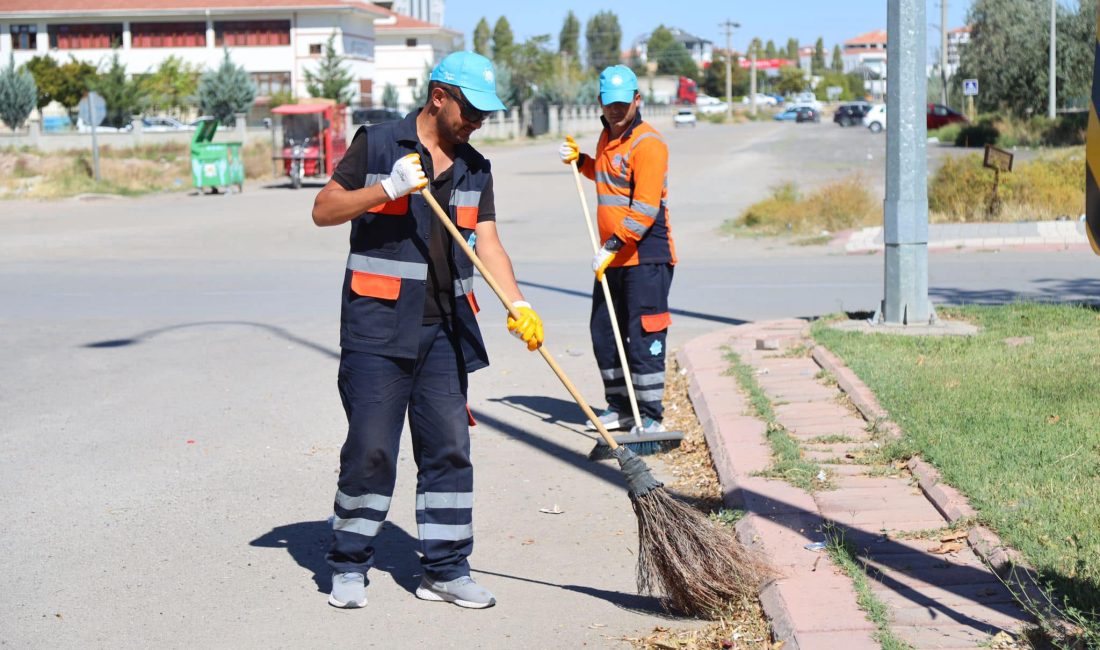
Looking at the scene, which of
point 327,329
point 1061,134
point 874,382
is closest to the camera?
point 874,382

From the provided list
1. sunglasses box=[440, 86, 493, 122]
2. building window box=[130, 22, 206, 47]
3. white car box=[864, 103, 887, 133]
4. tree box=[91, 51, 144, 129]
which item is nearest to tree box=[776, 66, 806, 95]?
white car box=[864, 103, 887, 133]

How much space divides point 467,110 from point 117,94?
5588 cm

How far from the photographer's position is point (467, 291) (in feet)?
16.4

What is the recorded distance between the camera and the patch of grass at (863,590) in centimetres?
402

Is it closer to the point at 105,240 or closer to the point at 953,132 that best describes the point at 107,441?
the point at 105,240

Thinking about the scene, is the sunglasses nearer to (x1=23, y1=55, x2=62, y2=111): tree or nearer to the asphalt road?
the asphalt road

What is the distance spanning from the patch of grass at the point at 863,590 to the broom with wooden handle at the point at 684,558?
0.94ft

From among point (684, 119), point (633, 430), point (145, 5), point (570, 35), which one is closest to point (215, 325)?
point (633, 430)

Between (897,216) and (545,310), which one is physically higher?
(897,216)

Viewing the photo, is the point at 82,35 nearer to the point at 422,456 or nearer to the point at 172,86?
the point at 172,86

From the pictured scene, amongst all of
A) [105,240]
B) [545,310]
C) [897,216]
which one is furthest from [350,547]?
[105,240]

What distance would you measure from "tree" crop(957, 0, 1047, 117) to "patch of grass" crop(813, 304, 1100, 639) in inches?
1632

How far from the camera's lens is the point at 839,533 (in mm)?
5094

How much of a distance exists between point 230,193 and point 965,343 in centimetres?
2538
